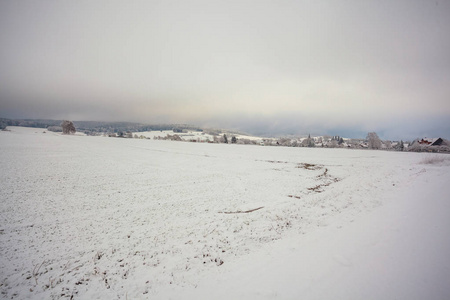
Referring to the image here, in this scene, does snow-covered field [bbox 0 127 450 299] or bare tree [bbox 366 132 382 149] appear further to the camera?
bare tree [bbox 366 132 382 149]

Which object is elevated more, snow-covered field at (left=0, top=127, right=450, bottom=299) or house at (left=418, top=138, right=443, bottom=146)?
house at (left=418, top=138, right=443, bottom=146)

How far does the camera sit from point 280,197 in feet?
38.3

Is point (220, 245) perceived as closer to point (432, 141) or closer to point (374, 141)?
point (374, 141)

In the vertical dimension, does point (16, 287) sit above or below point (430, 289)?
below

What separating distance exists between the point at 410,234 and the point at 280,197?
606 cm

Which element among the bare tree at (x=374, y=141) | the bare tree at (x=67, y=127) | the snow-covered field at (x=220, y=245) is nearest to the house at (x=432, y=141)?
the bare tree at (x=374, y=141)

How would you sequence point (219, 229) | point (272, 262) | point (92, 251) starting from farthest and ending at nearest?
point (219, 229)
point (92, 251)
point (272, 262)

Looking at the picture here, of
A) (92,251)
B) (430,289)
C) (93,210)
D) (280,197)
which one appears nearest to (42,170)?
(93,210)

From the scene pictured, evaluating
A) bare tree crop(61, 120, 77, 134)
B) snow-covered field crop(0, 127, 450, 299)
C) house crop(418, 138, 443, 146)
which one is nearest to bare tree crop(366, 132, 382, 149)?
house crop(418, 138, 443, 146)

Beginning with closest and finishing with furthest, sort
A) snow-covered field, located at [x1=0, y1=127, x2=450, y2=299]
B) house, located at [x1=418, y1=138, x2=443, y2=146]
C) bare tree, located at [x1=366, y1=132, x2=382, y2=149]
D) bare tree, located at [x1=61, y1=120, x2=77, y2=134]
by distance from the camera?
snow-covered field, located at [x1=0, y1=127, x2=450, y2=299]
house, located at [x1=418, y1=138, x2=443, y2=146]
bare tree, located at [x1=366, y1=132, x2=382, y2=149]
bare tree, located at [x1=61, y1=120, x2=77, y2=134]

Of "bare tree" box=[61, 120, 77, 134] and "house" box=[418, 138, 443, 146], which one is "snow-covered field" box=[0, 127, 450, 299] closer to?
"house" box=[418, 138, 443, 146]

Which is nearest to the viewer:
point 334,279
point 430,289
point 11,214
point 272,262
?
point 430,289

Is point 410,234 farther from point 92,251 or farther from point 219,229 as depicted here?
point 92,251

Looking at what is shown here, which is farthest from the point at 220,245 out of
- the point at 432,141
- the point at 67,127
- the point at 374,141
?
the point at 67,127
